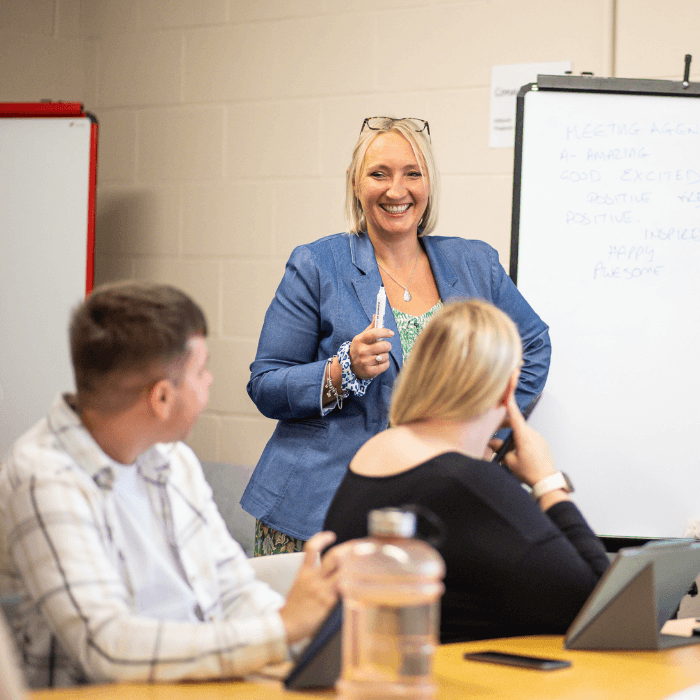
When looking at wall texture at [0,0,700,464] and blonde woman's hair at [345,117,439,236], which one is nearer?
blonde woman's hair at [345,117,439,236]

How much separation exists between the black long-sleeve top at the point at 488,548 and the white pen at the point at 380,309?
2.05 ft

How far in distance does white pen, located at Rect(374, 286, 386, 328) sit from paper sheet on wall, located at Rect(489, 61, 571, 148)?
109 centimetres

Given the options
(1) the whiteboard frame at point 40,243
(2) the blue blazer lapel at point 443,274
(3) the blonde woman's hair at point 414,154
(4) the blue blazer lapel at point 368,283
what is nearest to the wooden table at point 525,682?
(4) the blue blazer lapel at point 368,283

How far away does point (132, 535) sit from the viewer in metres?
1.18

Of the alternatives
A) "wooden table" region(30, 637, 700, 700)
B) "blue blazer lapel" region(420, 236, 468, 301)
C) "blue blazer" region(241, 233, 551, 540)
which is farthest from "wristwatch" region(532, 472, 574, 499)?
"blue blazer lapel" region(420, 236, 468, 301)

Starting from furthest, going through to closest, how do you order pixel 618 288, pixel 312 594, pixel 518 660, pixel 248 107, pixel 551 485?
1. pixel 248 107
2. pixel 618 288
3. pixel 551 485
4. pixel 518 660
5. pixel 312 594

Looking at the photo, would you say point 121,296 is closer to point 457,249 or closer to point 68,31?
point 457,249

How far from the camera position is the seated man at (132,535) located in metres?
0.99

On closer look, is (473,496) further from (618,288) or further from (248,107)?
(248,107)

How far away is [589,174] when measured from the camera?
7.59ft

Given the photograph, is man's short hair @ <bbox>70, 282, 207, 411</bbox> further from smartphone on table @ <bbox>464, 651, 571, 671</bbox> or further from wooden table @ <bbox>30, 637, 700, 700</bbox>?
smartphone on table @ <bbox>464, 651, 571, 671</bbox>

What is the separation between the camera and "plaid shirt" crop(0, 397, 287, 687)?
0.98 meters

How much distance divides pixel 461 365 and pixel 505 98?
1.73 m

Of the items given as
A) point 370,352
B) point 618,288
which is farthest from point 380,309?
point 618,288
